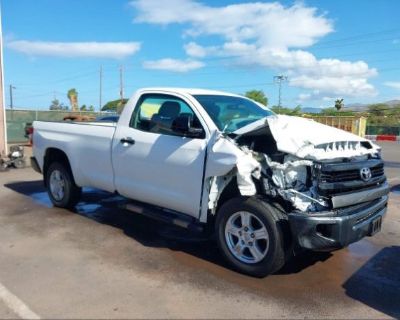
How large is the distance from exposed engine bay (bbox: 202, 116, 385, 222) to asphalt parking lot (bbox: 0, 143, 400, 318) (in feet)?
2.70

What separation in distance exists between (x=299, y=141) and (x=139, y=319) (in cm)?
221

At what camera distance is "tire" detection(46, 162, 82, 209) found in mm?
6984

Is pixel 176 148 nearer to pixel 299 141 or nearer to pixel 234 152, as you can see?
pixel 234 152

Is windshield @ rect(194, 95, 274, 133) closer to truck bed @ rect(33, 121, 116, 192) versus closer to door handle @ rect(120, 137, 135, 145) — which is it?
door handle @ rect(120, 137, 135, 145)

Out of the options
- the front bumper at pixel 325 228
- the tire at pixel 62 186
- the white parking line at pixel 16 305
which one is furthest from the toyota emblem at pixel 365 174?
the tire at pixel 62 186

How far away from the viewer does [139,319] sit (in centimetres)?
357

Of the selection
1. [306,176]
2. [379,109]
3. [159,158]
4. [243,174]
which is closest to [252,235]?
[243,174]

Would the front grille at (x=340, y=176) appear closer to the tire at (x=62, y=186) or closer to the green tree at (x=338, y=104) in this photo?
the tire at (x=62, y=186)

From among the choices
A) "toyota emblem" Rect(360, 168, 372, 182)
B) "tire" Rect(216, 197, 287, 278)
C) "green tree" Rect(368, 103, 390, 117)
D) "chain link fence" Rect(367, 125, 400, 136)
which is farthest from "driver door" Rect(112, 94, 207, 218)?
"green tree" Rect(368, 103, 390, 117)

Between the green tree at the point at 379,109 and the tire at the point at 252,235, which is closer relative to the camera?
the tire at the point at 252,235

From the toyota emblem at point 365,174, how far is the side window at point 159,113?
5.93 ft

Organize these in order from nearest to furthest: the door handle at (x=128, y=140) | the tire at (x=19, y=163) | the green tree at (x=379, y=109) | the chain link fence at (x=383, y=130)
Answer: the door handle at (x=128, y=140), the tire at (x=19, y=163), the chain link fence at (x=383, y=130), the green tree at (x=379, y=109)

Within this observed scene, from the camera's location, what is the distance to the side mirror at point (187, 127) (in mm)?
4883

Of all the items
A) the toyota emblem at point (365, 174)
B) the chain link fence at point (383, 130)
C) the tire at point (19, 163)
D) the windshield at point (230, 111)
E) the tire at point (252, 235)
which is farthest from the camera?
the chain link fence at point (383, 130)
